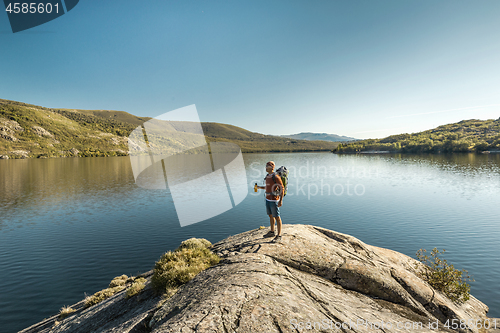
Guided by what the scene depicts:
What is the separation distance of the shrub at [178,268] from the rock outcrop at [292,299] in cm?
41

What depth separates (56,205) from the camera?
38125 millimetres

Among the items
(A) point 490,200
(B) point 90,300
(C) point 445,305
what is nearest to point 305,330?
(C) point 445,305

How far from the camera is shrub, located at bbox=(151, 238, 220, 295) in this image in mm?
9078

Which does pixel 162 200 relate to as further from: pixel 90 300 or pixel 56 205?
pixel 90 300

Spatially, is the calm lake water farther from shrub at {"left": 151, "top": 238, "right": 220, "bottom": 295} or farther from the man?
the man

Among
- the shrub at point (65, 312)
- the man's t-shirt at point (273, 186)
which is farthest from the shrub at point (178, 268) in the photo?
the shrub at point (65, 312)

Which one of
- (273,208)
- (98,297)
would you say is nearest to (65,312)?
(98,297)

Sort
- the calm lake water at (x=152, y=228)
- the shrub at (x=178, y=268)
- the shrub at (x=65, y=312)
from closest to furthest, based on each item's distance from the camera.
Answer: the shrub at (x=178, y=268) < the shrub at (x=65, y=312) < the calm lake water at (x=152, y=228)

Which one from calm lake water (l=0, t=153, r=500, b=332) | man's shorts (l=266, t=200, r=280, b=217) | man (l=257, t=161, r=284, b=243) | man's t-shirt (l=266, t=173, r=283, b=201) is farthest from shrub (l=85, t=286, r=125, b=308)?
man's t-shirt (l=266, t=173, r=283, b=201)

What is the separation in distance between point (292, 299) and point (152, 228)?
1015 inches

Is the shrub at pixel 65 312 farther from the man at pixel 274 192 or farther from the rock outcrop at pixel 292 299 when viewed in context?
the man at pixel 274 192

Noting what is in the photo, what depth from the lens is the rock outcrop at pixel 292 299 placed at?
5.87 meters

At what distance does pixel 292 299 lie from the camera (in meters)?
6.70

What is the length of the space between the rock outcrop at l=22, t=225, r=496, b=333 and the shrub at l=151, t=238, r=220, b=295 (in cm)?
41
